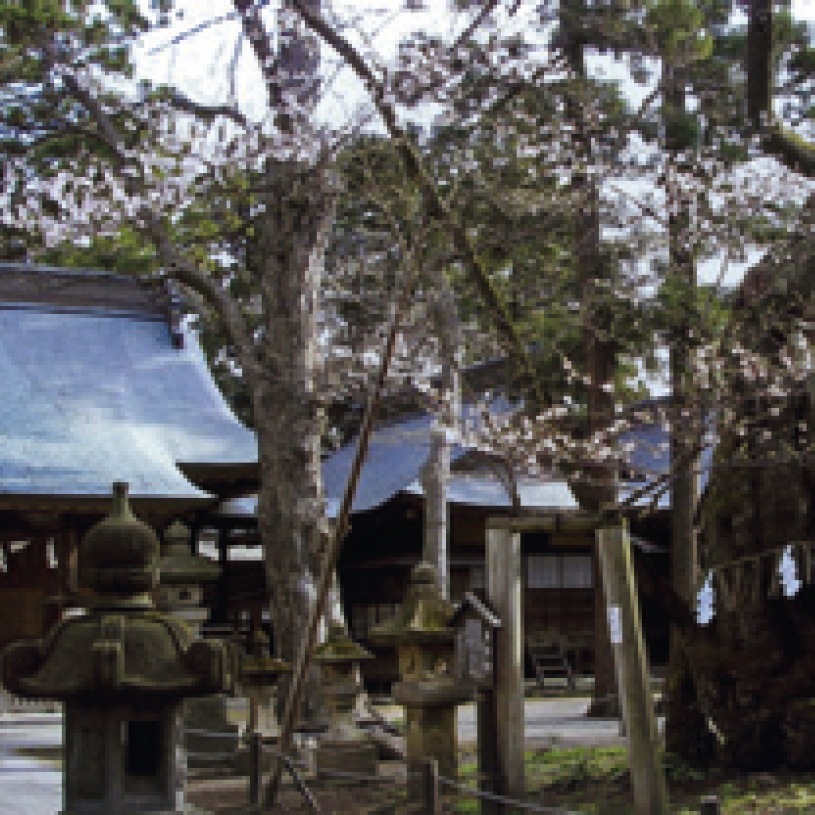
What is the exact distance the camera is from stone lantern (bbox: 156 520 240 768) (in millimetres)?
9836

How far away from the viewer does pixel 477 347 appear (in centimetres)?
1566

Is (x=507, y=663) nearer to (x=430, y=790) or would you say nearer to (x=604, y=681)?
(x=430, y=790)

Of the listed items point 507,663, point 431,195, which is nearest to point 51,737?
point 507,663

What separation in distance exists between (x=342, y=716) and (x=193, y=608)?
1819mm

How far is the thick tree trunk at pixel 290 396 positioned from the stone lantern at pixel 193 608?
0.96 m

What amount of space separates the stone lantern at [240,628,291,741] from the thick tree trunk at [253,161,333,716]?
119 cm

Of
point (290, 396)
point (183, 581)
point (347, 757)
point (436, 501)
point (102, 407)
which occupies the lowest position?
point (347, 757)

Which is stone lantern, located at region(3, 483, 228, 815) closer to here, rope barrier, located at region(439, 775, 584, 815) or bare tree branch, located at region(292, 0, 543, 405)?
rope barrier, located at region(439, 775, 584, 815)

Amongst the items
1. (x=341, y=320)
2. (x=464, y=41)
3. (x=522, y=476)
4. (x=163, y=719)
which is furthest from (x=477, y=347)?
(x=163, y=719)

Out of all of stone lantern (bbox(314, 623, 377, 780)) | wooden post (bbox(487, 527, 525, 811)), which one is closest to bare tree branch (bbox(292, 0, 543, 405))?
wooden post (bbox(487, 527, 525, 811))

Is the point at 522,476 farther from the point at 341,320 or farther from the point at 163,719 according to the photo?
the point at 163,719

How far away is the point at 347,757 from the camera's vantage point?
888 cm

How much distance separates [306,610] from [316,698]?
78 centimetres

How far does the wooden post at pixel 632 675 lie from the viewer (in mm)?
6363
